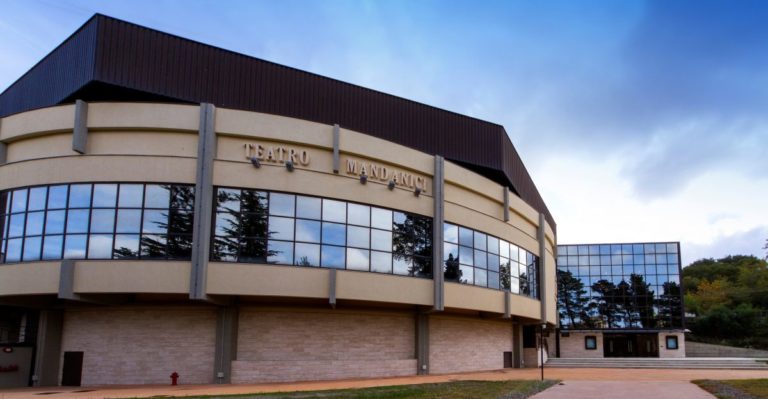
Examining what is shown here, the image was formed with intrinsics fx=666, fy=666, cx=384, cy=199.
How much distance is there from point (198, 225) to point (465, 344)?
56.2ft

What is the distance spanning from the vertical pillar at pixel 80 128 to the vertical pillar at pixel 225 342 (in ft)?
27.0

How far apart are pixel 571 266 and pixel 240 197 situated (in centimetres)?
5118

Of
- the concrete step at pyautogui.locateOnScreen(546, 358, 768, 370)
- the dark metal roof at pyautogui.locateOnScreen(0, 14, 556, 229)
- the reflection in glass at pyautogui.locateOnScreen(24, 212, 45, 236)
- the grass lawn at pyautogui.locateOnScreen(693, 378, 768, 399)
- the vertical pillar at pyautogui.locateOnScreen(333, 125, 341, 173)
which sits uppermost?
the dark metal roof at pyautogui.locateOnScreen(0, 14, 556, 229)

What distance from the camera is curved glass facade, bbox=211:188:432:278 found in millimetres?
25781

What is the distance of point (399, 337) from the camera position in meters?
31.3

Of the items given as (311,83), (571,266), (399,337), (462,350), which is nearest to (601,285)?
(571,266)

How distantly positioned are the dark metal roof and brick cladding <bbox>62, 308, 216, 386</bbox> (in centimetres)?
887

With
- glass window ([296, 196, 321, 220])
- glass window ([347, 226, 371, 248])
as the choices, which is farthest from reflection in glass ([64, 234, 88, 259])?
glass window ([347, 226, 371, 248])

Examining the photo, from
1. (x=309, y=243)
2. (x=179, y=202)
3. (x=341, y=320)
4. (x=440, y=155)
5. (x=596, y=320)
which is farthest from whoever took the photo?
(x=596, y=320)

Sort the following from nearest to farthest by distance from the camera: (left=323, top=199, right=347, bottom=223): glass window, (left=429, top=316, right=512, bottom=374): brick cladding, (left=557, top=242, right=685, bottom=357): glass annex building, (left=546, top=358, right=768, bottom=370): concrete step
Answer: (left=323, top=199, right=347, bottom=223): glass window → (left=429, top=316, right=512, bottom=374): brick cladding → (left=546, top=358, right=768, bottom=370): concrete step → (left=557, top=242, right=685, bottom=357): glass annex building

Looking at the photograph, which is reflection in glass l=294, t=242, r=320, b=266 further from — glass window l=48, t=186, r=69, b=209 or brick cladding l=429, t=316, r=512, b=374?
glass window l=48, t=186, r=69, b=209

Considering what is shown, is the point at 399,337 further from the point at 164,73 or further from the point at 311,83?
the point at 164,73

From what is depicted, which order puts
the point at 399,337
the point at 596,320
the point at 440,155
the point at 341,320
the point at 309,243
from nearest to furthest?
the point at 309,243, the point at 341,320, the point at 399,337, the point at 440,155, the point at 596,320

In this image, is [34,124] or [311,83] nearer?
[34,124]
